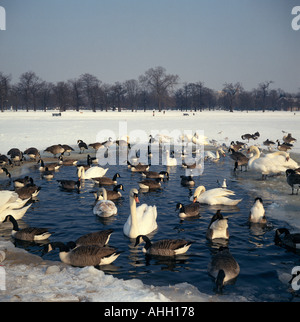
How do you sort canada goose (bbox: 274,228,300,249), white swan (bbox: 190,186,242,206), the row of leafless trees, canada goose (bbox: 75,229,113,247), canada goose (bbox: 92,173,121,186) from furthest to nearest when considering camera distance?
1. the row of leafless trees
2. canada goose (bbox: 92,173,121,186)
3. white swan (bbox: 190,186,242,206)
4. canada goose (bbox: 75,229,113,247)
5. canada goose (bbox: 274,228,300,249)

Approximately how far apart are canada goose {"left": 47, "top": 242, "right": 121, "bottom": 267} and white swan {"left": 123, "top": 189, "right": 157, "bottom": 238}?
137 centimetres

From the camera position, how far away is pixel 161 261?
7566 mm

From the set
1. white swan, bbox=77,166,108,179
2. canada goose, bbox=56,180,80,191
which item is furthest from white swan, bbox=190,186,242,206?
white swan, bbox=77,166,108,179

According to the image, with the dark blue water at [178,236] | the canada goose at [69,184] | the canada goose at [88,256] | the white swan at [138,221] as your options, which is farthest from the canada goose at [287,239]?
the canada goose at [69,184]

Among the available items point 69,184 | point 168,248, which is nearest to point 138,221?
point 168,248

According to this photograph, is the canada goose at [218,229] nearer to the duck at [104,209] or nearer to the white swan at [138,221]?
the white swan at [138,221]

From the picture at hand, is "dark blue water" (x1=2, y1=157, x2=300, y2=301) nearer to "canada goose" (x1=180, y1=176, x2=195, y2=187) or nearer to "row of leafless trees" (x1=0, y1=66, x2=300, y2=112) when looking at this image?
"canada goose" (x1=180, y1=176, x2=195, y2=187)

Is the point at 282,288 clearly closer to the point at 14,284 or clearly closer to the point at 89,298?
the point at 89,298

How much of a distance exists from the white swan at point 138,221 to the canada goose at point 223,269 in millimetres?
2433

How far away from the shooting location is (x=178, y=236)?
9023 mm

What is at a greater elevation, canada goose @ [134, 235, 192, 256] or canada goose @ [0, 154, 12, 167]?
canada goose @ [0, 154, 12, 167]

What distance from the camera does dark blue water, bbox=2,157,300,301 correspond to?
6.63 m
